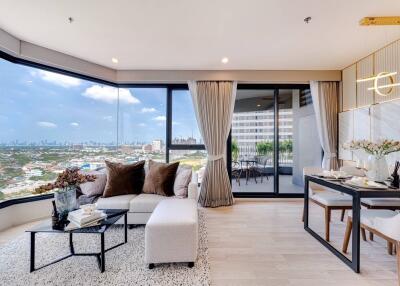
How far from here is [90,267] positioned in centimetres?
208

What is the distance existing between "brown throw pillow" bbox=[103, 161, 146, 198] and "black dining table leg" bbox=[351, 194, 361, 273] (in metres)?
2.79

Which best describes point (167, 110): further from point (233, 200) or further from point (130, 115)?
point (233, 200)

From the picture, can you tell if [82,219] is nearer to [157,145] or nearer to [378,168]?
[157,145]

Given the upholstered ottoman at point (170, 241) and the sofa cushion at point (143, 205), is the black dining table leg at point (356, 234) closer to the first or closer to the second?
the upholstered ottoman at point (170, 241)

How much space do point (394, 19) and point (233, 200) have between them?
353 centimetres

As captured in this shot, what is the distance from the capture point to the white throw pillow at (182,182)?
3113 millimetres

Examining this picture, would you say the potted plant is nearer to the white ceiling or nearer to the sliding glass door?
the white ceiling

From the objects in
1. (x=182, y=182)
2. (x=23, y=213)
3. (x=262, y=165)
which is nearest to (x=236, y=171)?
(x=262, y=165)

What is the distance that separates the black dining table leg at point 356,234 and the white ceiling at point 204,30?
83.2 inches

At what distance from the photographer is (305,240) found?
266cm

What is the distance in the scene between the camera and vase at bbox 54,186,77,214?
215cm

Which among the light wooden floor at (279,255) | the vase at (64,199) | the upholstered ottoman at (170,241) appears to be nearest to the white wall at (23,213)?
the light wooden floor at (279,255)

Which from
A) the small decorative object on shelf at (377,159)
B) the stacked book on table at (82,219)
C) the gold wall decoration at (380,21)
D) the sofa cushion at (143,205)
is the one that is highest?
the gold wall decoration at (380,21)

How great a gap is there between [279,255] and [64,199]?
2423 mm
